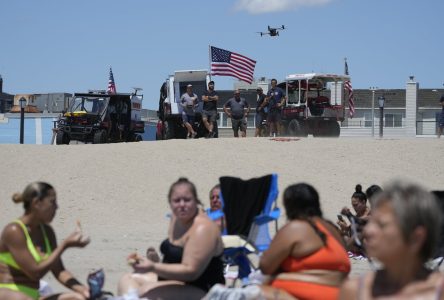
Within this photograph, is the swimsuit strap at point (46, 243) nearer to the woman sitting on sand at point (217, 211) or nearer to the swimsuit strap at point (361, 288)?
the woman sitting on sand at point (217, 211)

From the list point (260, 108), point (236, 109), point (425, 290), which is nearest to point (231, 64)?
point (260, 108)

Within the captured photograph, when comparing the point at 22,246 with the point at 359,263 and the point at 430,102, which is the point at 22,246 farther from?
the point at 430,102

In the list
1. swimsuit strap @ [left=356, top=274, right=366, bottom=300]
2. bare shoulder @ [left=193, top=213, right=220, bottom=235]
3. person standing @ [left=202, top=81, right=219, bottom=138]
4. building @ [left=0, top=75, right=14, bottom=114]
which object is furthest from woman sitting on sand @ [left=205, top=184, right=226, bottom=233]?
building @ [left=0, top=75, right=14, bottom=114]

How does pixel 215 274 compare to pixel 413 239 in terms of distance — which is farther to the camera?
pixel 215 274

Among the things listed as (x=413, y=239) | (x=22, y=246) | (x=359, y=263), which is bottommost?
(x=359, y=263)

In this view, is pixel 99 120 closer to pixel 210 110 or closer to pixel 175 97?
pixel 175 97

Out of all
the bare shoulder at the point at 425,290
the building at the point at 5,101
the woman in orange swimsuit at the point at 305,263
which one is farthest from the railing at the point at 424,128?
the building at the point at 5,101

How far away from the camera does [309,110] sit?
2495 cm

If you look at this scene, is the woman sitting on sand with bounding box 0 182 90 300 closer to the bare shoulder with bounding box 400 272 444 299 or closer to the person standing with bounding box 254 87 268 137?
the bare shoulder with bounding box 400 272 444 299

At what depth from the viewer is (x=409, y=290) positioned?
3148mm

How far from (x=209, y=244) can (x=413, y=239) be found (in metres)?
2.43

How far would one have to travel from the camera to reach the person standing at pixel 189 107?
2136 centimetres

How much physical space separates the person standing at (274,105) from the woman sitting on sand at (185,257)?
15563mm

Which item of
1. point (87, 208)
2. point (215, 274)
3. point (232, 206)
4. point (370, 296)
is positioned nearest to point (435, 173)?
point (87, 208)
